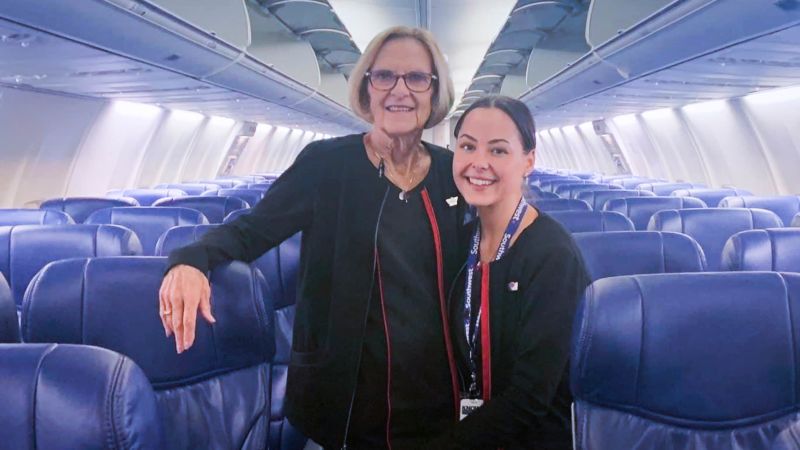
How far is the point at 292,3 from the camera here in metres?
9.62

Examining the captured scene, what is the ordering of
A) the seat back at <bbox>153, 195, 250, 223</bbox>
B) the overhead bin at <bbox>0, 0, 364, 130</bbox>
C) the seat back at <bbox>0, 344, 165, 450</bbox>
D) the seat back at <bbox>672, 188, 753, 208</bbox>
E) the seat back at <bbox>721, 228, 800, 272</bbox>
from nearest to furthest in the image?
the seat back at <bbox>0, 344, 165, 450</bbox>
the seat back at <bbox>721, 228, 800, 272</bbox>
the overhead bin at <bbox>0, 0, 364, 130</bbox>
the seat back at <bbox>153, 195, 250, 223</bbox>
the seat back at <bbox>672, 188, 753, 208</bbox>

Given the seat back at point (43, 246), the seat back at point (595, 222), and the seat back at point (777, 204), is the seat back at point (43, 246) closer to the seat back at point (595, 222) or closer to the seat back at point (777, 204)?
the seat back at point (595, 222)

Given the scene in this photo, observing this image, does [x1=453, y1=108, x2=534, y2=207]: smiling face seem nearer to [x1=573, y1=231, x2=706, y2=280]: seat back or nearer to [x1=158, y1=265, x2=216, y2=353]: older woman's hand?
[x1=158, y1=265, x2=216, y2=353]: older woman's hand

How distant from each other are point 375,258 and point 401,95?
49 cm

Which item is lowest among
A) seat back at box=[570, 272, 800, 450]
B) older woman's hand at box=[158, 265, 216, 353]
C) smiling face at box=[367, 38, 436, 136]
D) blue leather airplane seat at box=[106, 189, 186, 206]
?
seat back at box=[570, 272, 800, 450]

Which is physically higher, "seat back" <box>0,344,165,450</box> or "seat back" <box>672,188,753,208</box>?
"seat back" <box>672,188,753,208</box>

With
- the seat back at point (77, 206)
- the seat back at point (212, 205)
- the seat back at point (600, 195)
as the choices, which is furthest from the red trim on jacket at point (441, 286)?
the seat back at point (600, 195)

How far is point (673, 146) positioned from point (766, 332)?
1440 cm

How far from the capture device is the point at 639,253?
3340mm

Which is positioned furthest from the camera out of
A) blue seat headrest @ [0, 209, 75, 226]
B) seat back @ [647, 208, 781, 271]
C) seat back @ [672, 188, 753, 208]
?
seat back @ [672, 188, 753, 208]

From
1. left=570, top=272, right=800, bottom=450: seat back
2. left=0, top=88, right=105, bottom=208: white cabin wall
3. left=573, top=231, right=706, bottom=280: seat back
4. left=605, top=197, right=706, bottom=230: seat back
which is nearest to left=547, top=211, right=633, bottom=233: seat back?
left=573, top=231, right=706, bottom=280: seat back

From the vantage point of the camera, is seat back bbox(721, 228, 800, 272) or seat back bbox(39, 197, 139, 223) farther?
seat back bbox(39, 197, 139, 223)

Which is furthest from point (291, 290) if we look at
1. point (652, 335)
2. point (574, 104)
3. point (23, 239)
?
point (574, 104)

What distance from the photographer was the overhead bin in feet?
13.2
